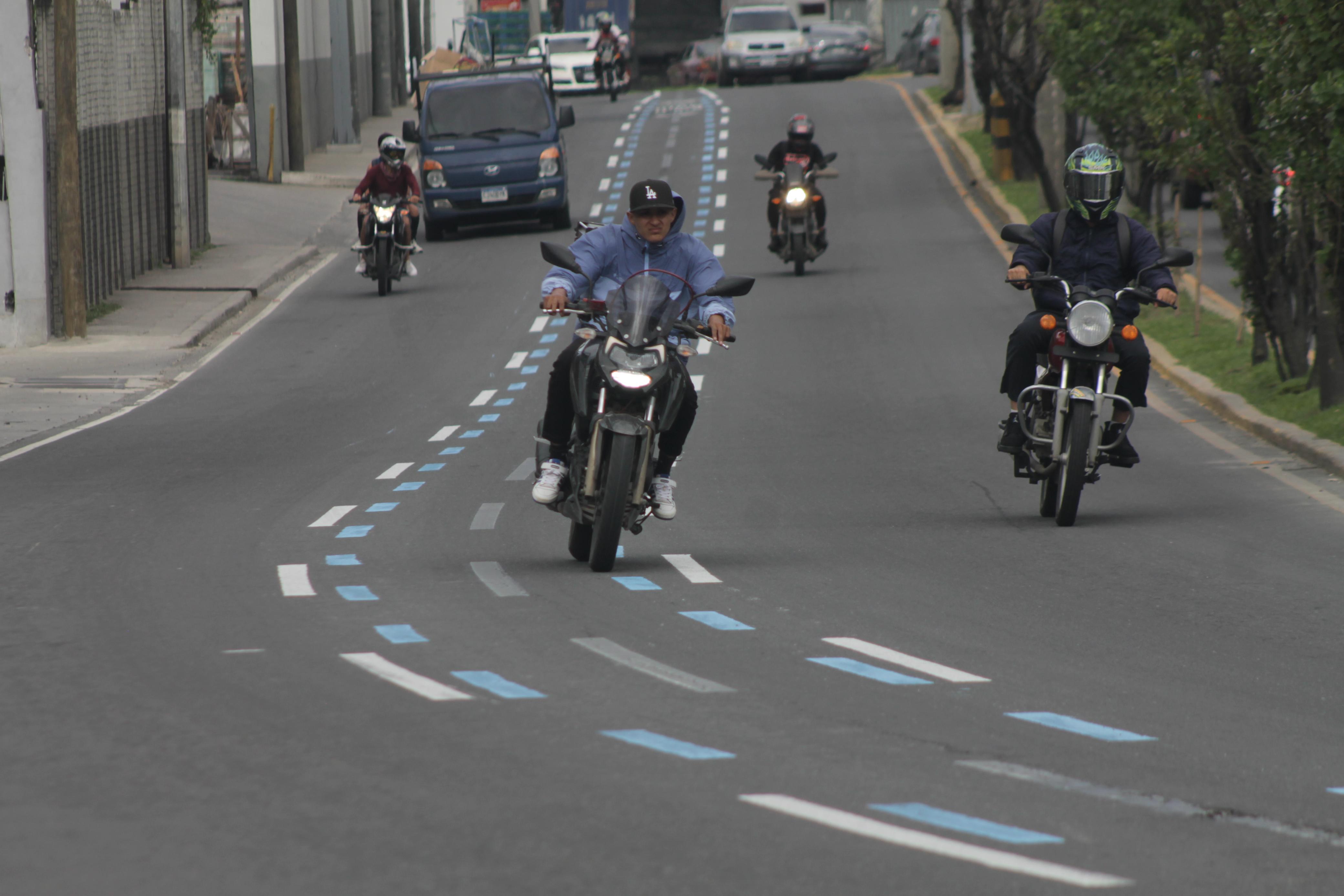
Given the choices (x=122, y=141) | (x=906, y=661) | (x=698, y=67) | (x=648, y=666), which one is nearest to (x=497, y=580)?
(x=648, y=666)

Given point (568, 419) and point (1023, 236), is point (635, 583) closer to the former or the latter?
point (568, 419)

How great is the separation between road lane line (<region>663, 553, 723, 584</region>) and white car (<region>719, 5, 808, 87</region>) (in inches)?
1907

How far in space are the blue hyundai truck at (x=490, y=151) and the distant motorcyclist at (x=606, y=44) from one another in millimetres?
22193

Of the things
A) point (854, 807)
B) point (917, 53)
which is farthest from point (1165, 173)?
point (917, 53)

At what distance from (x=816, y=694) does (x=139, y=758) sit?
7.37 feet

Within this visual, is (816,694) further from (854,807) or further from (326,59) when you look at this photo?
(326,59)

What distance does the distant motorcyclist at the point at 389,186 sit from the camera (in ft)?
84.2

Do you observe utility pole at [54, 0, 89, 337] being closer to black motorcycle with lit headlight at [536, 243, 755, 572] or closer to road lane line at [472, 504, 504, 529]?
road lane line at [472, 504, 504, 529]

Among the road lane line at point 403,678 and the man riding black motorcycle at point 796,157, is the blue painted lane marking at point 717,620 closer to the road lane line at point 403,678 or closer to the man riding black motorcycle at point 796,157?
the road lane line at point 403,678

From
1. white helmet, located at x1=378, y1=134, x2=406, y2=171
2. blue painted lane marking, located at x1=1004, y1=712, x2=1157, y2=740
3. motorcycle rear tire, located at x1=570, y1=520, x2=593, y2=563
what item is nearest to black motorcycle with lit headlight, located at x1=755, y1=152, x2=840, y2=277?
white helmet, located at x1=378, y1=134, x2=406, y2=171

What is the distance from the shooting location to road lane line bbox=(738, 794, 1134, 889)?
489 cm

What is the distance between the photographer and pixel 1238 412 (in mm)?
16156

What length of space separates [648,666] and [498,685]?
2.04 feet

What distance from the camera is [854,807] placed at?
544 centimetres
